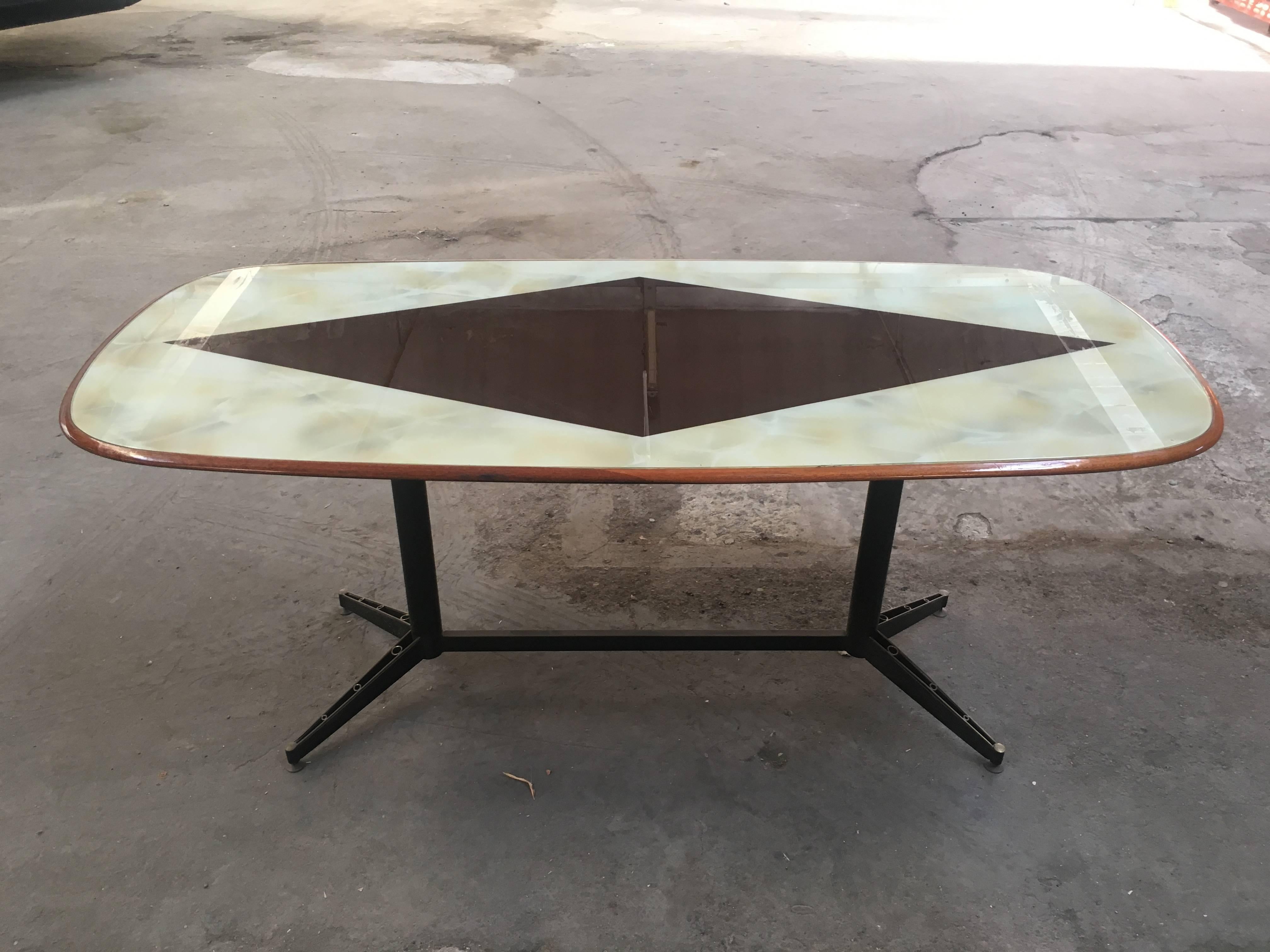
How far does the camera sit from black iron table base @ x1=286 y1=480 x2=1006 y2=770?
5.77 ft

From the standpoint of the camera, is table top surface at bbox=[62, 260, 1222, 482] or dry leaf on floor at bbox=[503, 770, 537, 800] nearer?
table top surface at bbox=[62, 260, 1222, 482]

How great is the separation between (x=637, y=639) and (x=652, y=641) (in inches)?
1.2

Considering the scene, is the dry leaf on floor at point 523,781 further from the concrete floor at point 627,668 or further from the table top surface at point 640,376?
the table top surface at point 640,376

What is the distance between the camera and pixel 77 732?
1.82m

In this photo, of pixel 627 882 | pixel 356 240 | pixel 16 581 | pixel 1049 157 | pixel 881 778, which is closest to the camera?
pixel 627 882

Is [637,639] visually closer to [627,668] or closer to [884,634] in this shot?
[627,668]

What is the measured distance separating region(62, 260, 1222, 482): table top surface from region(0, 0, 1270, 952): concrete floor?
699 millimetres

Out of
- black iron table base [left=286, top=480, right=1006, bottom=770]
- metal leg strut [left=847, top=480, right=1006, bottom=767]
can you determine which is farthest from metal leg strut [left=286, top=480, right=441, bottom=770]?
metal leg strut [left=847, top=480, right=1006, bottom=767]

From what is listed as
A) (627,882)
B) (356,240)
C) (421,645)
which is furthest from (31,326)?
(627,882)

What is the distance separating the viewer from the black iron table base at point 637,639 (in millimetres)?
1760

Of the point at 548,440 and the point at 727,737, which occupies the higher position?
the point at 548,440

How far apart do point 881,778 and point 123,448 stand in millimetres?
1414

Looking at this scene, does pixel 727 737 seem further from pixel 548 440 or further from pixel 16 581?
pixel 16 581

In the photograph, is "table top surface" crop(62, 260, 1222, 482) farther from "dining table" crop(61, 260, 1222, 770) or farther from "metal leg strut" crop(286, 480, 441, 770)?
"metal leg strut" crop(286, 480, 441, 770)
